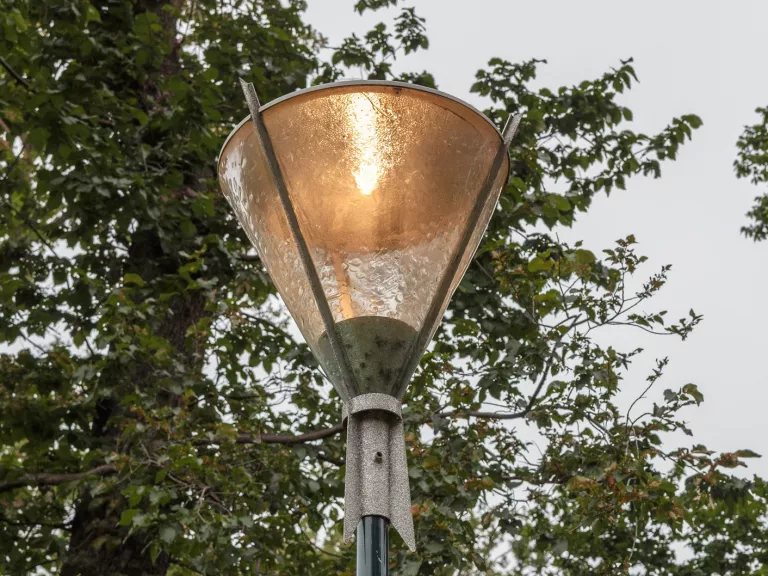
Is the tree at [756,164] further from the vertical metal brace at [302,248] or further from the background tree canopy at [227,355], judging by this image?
the vertical metal brace at [302,248]

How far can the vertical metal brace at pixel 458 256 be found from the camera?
224cm

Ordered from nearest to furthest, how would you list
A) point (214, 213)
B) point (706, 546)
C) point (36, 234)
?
point (214, 213) → point (36, 234) → point (706, 546)

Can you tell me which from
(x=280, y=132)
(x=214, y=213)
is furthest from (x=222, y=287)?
(x=280, y=132)

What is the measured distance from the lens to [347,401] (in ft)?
7.22

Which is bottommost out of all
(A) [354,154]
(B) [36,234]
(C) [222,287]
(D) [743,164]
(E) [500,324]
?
(A) [354,154]

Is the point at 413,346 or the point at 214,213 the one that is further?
the point at 214,213

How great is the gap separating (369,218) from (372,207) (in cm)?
3

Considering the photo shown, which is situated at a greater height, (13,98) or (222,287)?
(13,98)

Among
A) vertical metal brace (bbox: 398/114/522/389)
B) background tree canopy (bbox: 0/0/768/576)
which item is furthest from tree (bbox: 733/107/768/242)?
vertical metal brace (bbox: 398/114/522/389)

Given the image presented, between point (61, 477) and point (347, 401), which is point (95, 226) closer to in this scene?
point (61, 477)

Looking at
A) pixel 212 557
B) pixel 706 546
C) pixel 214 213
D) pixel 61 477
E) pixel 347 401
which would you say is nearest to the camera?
pixel 347 401

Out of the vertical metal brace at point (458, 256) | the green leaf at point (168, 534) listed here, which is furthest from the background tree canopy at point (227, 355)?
the vertical metal brace at point (458, 256)

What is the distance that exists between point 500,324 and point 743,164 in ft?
29.3

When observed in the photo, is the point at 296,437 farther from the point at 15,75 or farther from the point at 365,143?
the point at 365,143
